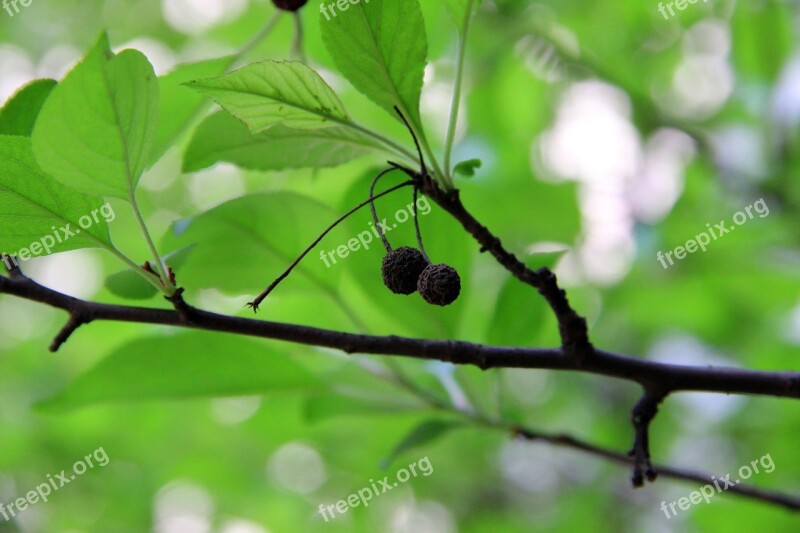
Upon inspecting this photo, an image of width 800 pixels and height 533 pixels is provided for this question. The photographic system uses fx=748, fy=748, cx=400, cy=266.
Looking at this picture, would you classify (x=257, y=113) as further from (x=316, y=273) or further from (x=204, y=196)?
(x=204, y=196)

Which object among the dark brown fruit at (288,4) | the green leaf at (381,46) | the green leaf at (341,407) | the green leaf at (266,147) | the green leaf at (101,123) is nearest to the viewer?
the green leaf at (101,123)

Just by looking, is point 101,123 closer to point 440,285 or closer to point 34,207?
point 34,207

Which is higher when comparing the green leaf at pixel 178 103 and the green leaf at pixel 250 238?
the green leaf at pixel 178 103

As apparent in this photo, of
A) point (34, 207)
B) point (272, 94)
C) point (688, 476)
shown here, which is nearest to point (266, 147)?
point (272, 94)

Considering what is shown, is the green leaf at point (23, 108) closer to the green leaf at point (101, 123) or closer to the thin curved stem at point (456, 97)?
the green leaf at point (101, 123)

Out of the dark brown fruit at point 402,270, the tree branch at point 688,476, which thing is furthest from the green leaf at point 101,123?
the tree branch at point 688,476
